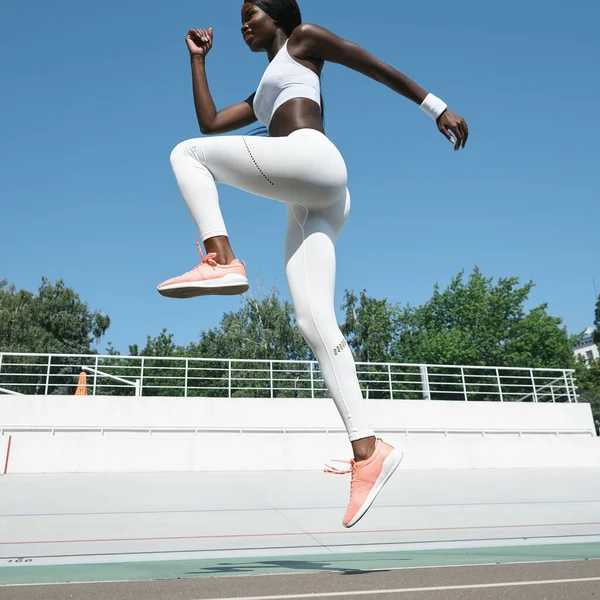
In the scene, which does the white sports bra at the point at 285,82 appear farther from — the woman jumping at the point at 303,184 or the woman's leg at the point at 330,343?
the woman's leg at the point at 330,343

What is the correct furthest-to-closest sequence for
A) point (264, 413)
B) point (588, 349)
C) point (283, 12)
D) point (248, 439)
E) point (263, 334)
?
point (588, 349) < point (263, 334) < point (264, 413) < point (248, 439) < point (283, 12)

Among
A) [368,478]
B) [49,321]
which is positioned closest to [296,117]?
[368,478]

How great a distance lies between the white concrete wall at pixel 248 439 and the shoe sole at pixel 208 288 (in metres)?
8.11

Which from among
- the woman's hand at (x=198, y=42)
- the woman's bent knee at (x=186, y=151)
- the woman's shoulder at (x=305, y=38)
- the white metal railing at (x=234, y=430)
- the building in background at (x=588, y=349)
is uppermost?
the building in background at (x=588, y=349)

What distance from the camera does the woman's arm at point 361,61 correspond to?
177 centimetres

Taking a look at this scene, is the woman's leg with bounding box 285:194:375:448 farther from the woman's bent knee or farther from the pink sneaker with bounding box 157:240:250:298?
the woman's bent knee

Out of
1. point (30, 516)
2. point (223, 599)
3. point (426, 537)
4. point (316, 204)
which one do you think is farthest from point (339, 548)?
point (30, 516)

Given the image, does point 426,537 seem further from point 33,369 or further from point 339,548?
point 33,369

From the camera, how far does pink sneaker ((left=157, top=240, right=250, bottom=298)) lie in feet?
5.25

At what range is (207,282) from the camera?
63.0 inches

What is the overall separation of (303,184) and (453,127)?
540 millimetres

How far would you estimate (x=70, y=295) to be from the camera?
34562 mm

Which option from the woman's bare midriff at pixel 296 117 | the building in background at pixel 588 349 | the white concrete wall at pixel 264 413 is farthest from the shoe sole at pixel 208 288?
the building in background at pixel 588 349

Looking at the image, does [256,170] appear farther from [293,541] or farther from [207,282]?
[293,541]
